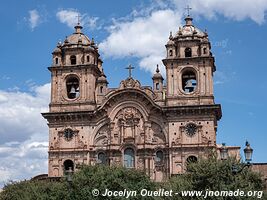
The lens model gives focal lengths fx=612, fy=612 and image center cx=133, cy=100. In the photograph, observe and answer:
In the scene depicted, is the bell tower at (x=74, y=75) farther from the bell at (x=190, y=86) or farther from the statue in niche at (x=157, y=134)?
the bell at (x=190, y=86)

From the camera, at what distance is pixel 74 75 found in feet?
229

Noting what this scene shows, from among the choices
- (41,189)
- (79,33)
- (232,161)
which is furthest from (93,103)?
(232,161)

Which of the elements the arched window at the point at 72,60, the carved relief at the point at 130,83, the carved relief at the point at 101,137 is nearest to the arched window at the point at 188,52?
the carved relief at the point at 130,83

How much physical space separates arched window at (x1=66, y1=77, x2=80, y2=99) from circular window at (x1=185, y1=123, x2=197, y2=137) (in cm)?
1382

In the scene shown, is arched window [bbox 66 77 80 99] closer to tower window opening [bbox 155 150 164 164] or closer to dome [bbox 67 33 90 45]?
dome [bbox 67 33 90 45]

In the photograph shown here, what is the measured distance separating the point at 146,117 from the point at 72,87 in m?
10.2

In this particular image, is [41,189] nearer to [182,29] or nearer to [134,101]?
[134,101]

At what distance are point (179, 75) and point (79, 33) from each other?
45.4 feet

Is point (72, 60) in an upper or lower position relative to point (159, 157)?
upper

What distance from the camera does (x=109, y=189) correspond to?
47.4 metres

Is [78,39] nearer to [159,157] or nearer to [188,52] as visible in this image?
[188,52]

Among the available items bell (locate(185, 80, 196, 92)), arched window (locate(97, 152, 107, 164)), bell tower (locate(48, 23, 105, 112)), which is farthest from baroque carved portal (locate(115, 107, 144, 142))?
bell (locate(185, 80, 196, 92))

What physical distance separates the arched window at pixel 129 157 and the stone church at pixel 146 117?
108 millimetres

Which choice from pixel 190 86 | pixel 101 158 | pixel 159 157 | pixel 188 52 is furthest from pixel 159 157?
pixel 188 52
